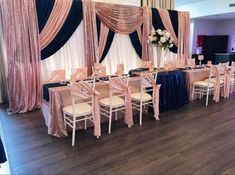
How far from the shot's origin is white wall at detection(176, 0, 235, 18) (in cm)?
777

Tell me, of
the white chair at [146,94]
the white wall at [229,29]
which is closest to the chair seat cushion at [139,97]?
the white chair at [146,94]

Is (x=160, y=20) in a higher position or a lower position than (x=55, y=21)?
higher

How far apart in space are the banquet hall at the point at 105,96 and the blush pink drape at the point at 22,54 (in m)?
0.02

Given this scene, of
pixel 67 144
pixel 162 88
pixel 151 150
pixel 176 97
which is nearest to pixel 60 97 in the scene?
pixel 67 144

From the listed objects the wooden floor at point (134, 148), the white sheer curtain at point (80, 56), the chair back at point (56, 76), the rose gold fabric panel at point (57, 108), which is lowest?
the wooden floor at point (134, 148)

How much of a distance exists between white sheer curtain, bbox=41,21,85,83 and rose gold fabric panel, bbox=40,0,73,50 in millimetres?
416

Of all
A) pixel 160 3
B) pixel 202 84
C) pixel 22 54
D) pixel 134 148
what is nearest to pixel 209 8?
pixel 160 3

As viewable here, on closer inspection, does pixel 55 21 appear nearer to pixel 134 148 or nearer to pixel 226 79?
pixel 134 148

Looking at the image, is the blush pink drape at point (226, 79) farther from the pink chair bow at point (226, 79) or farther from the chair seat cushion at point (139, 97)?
the chair seat cushion at point (139, 97)

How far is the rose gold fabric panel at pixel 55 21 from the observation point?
15.1ft

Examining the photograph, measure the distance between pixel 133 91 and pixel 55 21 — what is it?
2.40 metres

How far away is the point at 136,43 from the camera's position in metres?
6.23

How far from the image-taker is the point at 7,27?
415cm

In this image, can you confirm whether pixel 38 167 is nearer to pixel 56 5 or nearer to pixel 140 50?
pixel 56 5
